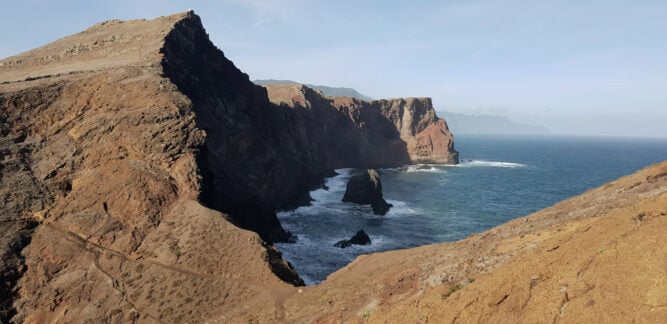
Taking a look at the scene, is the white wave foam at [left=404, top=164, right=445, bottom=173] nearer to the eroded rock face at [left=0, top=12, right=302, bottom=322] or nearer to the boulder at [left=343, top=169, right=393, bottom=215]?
the boulder at [left=343, top=169, right=393, bottom=215]

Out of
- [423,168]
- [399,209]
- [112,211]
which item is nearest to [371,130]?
[423,168]

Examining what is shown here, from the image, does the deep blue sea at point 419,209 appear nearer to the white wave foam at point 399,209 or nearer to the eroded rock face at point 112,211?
the white wave foam at point 399,209

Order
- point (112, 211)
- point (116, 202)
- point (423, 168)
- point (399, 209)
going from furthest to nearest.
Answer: point (423, 168)
point (399, 209)
point (116, 202)
point (112, 211)

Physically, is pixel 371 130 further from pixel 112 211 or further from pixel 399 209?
pixel 112 211

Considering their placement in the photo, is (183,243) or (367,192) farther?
(367,192)

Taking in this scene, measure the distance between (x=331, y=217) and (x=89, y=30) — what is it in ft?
162

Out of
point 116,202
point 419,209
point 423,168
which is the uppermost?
point 116,202

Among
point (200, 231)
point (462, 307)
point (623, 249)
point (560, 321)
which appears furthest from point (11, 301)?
point (623, 249)

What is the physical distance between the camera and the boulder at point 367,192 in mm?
70088

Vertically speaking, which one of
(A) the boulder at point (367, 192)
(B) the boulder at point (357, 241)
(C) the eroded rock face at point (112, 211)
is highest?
(C) the eroded rock face at point (112, 211)

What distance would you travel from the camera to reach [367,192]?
71625 millimetres

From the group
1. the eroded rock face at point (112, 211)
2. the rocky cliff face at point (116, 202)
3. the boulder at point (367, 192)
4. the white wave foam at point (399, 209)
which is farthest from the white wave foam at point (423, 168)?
the eroded rock face at point (112, 211)

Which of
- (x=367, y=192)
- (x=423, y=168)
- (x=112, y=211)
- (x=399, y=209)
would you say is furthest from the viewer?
(x=423, y=168)

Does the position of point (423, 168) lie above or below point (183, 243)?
below
